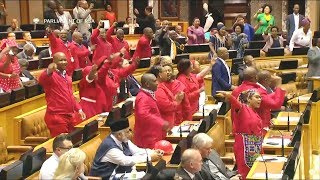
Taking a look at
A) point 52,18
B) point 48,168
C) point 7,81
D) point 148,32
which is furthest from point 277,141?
point 52,18

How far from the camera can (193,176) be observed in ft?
23.1

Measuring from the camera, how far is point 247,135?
8.77 metres

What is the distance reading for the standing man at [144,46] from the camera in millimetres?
14570

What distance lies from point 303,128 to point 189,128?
4.79 ft

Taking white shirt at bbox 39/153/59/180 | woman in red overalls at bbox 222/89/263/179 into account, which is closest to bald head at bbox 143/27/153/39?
woman in red overalls at bbox 222/89/263/179

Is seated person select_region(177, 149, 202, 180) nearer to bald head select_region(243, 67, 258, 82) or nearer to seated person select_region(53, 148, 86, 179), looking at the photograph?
seated person select_region(53, 148, 86, 179)

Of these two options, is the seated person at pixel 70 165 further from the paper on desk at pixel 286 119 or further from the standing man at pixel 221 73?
the standing man at pixel 221 73

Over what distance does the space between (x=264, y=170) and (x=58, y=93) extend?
3.29 m

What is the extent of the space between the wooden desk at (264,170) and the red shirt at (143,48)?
6945mm

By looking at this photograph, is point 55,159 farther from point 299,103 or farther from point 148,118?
point 299,103

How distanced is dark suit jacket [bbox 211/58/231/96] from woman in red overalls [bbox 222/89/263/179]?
13.2 feet

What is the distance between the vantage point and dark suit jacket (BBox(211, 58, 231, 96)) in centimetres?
1295

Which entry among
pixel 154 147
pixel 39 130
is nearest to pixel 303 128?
pixel 154 147

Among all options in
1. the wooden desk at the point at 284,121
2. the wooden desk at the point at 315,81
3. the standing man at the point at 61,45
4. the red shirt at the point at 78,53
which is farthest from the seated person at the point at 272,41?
the wooden desk at the point at 284,121
